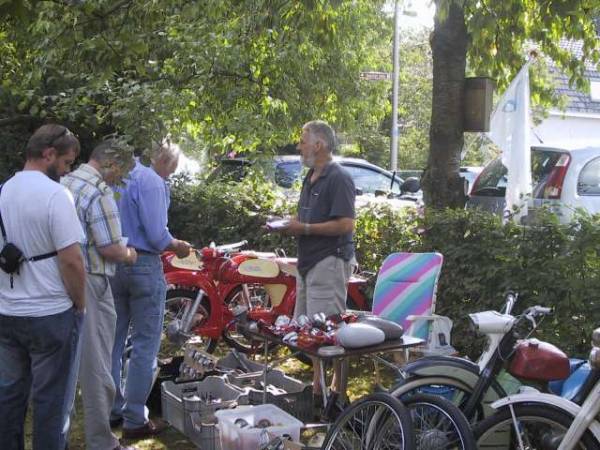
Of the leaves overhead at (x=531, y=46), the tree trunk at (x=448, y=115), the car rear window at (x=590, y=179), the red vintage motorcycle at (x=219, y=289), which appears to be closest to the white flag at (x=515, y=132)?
the leaves overhead at (x=531, y=46)

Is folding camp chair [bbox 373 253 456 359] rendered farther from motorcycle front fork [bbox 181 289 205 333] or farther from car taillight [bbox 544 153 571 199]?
car taillight [bbox 544 153 571 199]

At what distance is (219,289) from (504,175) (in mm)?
4124

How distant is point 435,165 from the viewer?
23.6 ft

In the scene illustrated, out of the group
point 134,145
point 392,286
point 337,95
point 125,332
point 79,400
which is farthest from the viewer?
point 337,95

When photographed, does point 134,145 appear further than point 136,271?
No

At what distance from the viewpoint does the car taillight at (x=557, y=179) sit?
8.14m

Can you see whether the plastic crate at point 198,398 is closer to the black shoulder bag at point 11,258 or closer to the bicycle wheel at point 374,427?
the bicycle wheel at point 374,427

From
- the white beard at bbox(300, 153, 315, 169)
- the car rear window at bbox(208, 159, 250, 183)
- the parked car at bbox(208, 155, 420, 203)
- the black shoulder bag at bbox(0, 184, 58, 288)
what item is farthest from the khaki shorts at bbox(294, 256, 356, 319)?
the car rear window at bbox(208, 159, 250, 183)

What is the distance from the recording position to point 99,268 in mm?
4242

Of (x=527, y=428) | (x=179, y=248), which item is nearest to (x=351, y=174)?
(x=179, y=248)

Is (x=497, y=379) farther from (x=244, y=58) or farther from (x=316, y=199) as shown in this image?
(x=244, y=58)

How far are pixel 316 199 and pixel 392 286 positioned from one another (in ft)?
3.10

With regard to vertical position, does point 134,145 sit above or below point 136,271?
above

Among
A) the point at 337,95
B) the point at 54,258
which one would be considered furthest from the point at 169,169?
the point at 337,95
